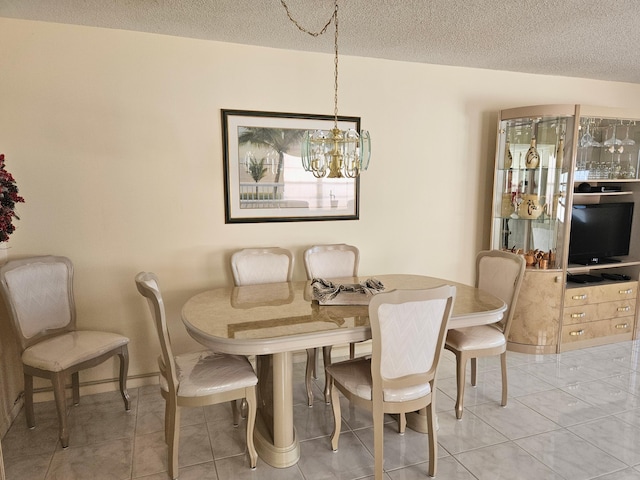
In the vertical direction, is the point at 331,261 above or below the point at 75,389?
above

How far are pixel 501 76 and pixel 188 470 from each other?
405cm

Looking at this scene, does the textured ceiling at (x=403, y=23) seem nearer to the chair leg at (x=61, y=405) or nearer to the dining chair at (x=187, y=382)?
the dining chair at (x=187, y=382)

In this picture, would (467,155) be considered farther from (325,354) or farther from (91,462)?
(91,462)

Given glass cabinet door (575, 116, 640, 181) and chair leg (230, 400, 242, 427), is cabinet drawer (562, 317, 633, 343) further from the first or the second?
chair leg (230, 400, 242, 427)

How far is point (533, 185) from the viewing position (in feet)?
12.2

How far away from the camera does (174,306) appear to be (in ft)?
10.5

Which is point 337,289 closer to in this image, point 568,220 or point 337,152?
point 337,152

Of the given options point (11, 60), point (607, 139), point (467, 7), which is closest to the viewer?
point (467, 7)

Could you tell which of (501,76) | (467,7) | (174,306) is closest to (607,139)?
(501,76)

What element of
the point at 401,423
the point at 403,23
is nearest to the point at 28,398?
the point at 401,423

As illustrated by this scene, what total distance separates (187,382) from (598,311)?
12.2 ft

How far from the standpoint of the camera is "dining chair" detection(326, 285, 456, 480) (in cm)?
192

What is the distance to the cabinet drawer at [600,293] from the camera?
372 cm

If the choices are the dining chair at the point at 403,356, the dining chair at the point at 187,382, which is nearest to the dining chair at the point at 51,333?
the dining chair at the point at 187,382
